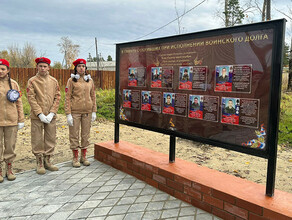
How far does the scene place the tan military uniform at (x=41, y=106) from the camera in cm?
396

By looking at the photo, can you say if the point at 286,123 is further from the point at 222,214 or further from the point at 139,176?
the point at 222,214

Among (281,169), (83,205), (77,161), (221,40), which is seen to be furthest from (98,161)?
(281,169)

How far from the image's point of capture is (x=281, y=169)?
15.1 ft

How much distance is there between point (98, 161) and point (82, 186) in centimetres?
112

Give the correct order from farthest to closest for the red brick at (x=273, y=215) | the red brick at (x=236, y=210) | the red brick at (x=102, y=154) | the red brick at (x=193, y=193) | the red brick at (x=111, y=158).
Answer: the red brick at (x=102, y=154)
the red brick at (x=111, y=158)
the red brick at (x=193, y=193)
the red brick at (x=236, y=210)
the red brick at (x=273, y=215)

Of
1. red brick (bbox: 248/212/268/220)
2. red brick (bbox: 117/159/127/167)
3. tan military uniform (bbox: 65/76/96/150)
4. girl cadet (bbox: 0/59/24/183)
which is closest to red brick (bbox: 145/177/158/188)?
red brick (bbox: 117/159/127/167)

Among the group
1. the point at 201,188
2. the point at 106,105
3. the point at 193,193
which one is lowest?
the point at 193,193

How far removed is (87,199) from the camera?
3.12 m

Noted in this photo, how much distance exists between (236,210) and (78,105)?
118 inches

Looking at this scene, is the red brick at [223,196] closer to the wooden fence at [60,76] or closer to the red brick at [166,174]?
the red brick at [166,174]

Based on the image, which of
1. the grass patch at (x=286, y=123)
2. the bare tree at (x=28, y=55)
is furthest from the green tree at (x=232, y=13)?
the bare tree at (x=28, y=55)

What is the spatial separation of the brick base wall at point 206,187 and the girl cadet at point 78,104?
27.4 inches

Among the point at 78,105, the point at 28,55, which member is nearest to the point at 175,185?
the point at 78,105

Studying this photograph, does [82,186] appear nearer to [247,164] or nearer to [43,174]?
[43,174]
